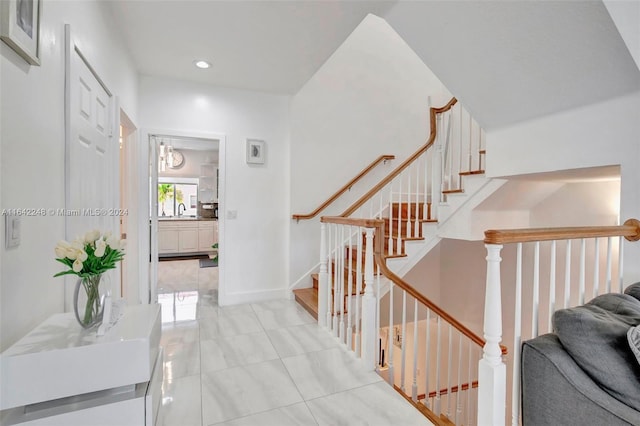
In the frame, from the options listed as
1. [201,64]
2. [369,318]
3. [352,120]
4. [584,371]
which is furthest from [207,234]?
[584,371]

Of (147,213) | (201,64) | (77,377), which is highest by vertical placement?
(201,64)

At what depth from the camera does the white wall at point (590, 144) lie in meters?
1.77

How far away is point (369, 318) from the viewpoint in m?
2.32

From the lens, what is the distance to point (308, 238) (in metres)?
3.90

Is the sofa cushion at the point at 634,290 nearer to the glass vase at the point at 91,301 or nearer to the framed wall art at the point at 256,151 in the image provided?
the glass vase at the point at 91,301

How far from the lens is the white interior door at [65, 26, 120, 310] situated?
1516 millimetres

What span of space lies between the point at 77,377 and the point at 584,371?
188cm

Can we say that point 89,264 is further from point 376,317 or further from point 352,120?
point 352,120

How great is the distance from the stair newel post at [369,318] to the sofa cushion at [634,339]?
4.55 feet

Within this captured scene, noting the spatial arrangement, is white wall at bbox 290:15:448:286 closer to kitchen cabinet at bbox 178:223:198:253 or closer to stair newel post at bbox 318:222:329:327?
stair newel post at bbox 318:222:329:327

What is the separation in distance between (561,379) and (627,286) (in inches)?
39.8

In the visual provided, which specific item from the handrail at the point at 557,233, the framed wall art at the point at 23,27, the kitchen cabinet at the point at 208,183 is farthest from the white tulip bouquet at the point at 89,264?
the kitchen cabinet at the point at 208,183

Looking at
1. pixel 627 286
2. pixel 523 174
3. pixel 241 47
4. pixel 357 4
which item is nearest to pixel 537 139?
pixel 523 174

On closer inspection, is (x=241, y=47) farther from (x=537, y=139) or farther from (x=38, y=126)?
(x=537, y=139)
